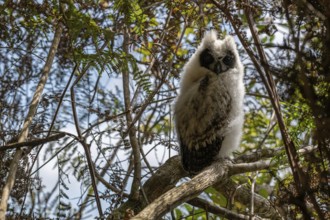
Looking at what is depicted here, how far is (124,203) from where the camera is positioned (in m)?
3.99

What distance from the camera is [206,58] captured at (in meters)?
4.96

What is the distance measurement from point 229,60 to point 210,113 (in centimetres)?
72

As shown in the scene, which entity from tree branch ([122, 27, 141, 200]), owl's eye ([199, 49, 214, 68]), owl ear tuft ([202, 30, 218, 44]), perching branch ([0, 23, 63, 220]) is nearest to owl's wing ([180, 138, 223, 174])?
tree branch ([122, 27, 141, 200])

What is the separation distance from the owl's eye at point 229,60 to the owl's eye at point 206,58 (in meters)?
0.13

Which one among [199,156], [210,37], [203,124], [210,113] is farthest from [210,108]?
[210,37]

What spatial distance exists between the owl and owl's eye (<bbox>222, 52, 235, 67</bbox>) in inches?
1.1

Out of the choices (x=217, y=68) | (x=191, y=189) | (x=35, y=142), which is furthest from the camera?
(x=217, y=68)

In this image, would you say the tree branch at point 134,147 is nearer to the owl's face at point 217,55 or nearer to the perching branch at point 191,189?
the perching branch at point 191,189

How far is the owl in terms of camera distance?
4.57 metres

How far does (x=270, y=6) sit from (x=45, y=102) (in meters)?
2.05

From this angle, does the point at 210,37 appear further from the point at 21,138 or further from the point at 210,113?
the point at 21,138

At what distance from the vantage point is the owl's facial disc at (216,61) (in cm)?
492

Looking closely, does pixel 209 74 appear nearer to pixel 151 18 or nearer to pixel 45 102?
pixel 151 18

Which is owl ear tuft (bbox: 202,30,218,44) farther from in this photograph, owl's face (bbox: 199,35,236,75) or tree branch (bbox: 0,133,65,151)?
tree branch (bbox: 0,133,65,151)
